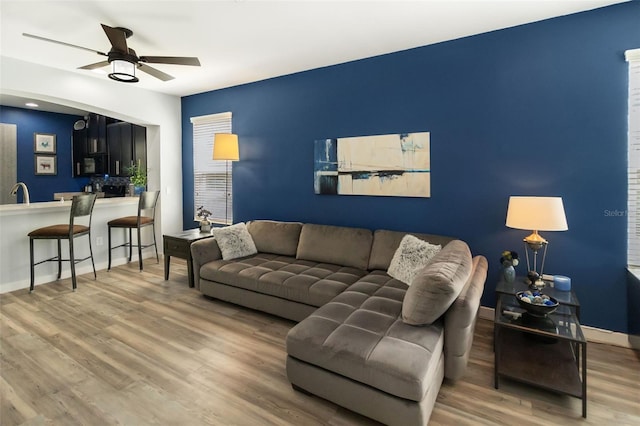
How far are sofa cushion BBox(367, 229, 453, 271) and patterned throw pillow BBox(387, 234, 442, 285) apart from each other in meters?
0.12

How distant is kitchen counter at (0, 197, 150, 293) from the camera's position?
3.92 metres

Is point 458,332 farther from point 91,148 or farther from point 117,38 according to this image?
point 91,148

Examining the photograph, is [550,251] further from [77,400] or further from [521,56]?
[77,400]

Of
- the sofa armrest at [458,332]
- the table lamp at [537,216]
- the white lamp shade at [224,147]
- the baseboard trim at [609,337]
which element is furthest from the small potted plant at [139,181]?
the baseboard trim at [609,337]

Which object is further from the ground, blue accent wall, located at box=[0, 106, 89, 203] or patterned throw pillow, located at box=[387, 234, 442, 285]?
blue accent wall, located at box=[0, 106, 89, 203]

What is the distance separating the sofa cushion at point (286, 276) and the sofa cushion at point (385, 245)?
178 mm

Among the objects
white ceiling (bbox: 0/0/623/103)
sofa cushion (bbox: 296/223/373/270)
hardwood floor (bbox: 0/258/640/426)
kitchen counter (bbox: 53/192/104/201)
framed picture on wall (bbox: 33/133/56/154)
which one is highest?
white ceiling (bbox: 0/0/623/103)

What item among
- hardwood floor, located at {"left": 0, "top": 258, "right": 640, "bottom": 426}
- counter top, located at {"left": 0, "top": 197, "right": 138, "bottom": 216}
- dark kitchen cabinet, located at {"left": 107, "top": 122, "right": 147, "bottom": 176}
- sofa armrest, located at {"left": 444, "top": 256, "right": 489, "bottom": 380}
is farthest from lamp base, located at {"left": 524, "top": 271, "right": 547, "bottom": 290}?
dark kitchen cabinet, located at {"left": 107, "top": 122, "right": 147, "bottom": 176}

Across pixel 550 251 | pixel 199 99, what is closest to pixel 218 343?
pixel 550 251

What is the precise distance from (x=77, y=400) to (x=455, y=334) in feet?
7.86

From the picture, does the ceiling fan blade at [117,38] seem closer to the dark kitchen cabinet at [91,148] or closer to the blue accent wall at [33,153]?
the dark kitchen cabinet at [91,148]

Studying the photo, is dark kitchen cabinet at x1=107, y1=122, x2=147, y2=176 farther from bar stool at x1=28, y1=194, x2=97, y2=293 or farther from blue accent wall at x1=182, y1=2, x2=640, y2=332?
blue accent wall at x1=182, y1=2, x2=640, y2=332

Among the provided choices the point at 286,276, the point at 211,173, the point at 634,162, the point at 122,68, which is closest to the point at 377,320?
the point at 286,276

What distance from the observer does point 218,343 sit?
8.98ft
